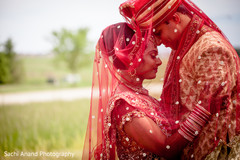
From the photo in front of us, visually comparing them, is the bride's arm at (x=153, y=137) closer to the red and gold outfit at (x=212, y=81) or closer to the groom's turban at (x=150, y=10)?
the red and gold outfit at (x=212, y=81)

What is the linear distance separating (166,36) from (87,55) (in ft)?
65.5

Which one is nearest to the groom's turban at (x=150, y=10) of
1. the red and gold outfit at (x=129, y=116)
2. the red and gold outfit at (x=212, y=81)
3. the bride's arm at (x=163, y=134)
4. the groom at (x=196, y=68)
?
the groom at (x=196, y=68)

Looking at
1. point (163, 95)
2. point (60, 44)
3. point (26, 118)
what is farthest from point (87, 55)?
point (163, 95)

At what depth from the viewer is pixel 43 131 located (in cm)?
485

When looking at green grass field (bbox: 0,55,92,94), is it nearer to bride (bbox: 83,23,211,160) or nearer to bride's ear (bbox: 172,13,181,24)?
bride (bbox: 83,23,211,160)

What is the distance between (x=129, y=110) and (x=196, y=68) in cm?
50

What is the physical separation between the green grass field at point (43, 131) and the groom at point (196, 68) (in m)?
2.15

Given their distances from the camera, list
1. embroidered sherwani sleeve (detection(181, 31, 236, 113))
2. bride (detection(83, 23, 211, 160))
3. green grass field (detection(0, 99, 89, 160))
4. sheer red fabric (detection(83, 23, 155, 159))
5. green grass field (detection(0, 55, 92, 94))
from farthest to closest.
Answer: green grass field (detection(0, 55, 92, 94))
green grass field (detection(0, 99, 89, 160))
sheer red fabric (detection(83, 23, 155, 159))
bride (detection(83, 23, 211, 160))
embroidered sherwani sleeve (detection(181, 31, 236, 113))

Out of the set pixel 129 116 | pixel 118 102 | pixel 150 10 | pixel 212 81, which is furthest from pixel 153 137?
pixel 150 10

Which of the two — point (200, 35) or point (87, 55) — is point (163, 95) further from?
point (87, 55)

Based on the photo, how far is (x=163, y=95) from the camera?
6.08 ft

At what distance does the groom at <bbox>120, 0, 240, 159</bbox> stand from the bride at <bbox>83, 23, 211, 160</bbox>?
0.08 meters

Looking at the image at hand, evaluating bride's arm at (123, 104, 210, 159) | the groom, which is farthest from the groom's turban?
bride's arm at (123, 104, 210, 159)

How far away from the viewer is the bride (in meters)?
1.61
